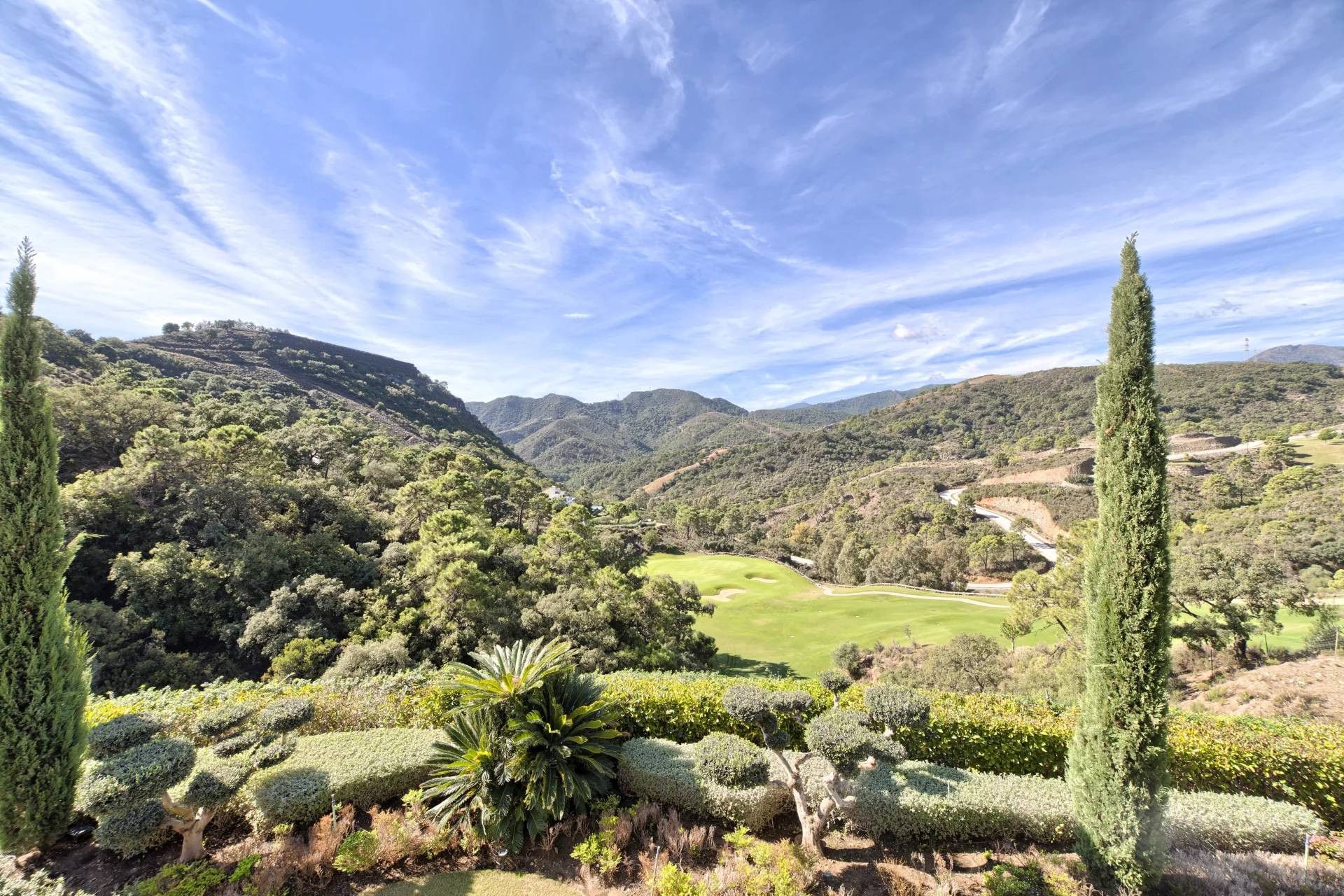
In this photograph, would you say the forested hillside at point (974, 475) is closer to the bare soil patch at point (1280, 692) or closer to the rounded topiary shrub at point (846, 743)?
the bare soil patch at point (1280, 692)

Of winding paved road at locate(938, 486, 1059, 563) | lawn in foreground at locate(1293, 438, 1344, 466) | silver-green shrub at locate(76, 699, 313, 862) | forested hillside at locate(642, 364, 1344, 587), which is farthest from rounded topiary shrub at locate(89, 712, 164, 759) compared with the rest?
lawn in foreground at locate(1293, 438, 1344, 466)

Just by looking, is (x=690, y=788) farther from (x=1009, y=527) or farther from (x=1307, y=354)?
(x=1307, y=354)

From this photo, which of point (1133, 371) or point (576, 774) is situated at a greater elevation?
point (1133, 371)

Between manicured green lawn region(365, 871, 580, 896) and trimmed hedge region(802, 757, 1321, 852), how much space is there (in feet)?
9.67

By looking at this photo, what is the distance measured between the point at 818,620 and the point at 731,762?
19.1 m

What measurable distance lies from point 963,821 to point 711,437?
543 ft

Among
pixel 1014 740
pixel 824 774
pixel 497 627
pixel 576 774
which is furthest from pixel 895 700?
pixel 497 627

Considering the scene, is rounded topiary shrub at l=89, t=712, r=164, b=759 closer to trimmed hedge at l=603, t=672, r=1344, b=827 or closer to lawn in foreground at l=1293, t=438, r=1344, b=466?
trimmed hedge at l=603, t=672, r=1344, b=827

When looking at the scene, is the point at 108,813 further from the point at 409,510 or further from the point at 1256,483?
the point at 1256,483

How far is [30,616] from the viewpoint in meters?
4.53

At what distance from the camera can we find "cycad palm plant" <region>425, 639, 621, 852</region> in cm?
521

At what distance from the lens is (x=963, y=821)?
16.7 ft

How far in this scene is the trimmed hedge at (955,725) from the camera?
5723 mm

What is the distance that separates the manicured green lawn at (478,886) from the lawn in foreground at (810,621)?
13.6 m
